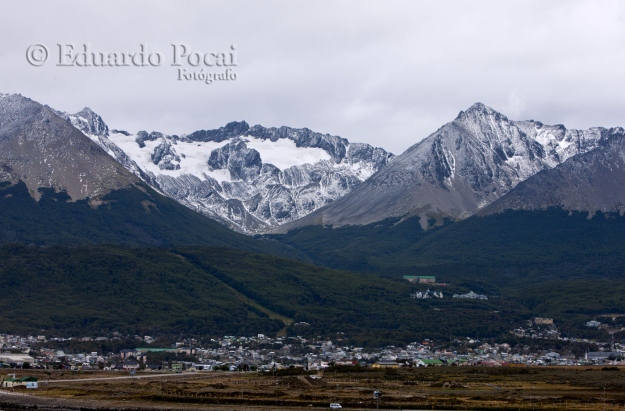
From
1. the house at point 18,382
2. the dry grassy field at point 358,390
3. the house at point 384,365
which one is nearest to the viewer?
the dry grassy field at point 358,390

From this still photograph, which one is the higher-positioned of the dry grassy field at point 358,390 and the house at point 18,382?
the house at point 18,382

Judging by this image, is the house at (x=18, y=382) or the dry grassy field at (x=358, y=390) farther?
the house at (x=18, y=382)

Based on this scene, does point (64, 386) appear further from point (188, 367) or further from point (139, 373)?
point (188, 367)

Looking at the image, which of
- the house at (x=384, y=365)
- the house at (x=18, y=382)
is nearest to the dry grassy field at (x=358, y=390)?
the house at (x=18, y=382)

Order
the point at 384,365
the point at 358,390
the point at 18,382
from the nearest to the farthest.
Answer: the point at 358,390 < the point at 18,382 < the point at 384,365

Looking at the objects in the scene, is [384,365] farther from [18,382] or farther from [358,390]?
[18,382]

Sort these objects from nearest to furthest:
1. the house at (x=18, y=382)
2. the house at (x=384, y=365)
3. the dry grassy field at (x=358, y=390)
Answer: the dry grassy field at (x=358, y=390) → the house at (x=18, y=382) → the house at (x=384, y=365)

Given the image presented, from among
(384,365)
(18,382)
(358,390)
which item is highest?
(18,382)

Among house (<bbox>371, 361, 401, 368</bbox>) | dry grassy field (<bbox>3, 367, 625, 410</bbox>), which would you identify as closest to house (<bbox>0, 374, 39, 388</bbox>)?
dry grassy field (<bbox>3, 367, 625, 410</bbox>)

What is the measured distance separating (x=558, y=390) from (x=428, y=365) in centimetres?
6147

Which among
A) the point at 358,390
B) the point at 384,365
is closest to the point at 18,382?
the point at 358,390

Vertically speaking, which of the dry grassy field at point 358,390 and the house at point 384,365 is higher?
the house at point 384,365

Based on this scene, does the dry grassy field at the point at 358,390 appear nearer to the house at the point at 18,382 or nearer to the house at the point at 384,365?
the house at the point at 18,382

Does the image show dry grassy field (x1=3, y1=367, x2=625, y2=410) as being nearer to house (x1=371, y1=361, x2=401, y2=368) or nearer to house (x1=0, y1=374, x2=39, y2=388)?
house (x1=0, y1=374, x2=39, y2=388)
